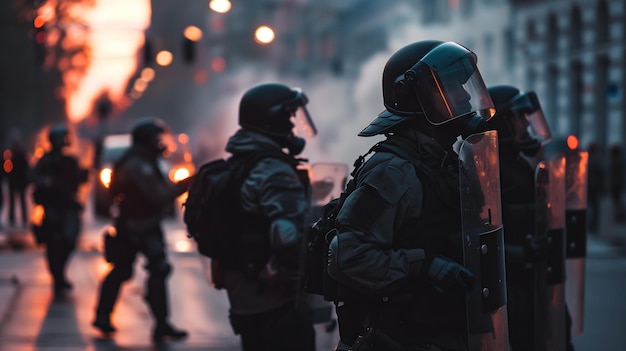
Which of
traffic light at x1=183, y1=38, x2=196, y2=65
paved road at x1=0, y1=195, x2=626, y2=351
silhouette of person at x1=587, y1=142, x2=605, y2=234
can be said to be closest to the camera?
paved road at x1=0, y1=195, x2=626, y2=351

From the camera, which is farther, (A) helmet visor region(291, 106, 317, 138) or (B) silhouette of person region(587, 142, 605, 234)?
(B) silhouette of person region(587, 142, 605, 234)

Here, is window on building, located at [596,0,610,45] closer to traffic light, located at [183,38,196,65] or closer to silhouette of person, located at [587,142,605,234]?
silhouette of person, located at [587,142,605,234]

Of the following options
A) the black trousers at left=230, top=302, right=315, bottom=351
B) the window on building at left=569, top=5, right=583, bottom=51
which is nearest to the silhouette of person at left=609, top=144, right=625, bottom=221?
the window on building at left=569, top=5, right=583, bottom=51

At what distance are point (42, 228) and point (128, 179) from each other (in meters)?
3.38

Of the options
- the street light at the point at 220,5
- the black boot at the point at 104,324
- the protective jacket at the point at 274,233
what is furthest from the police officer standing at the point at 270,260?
the street light at the point at 220,5

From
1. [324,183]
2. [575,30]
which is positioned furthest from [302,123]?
[575,30]

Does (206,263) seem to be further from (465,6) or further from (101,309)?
(465,6)

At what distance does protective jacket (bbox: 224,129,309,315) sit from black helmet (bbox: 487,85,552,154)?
1150 millimetres

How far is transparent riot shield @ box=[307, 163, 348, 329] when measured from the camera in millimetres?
5906

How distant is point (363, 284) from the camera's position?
3.98 m

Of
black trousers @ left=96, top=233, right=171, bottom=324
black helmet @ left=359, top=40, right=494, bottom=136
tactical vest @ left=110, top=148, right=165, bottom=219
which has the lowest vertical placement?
black trousers @ left=96, top=233, right=171, bottom=324

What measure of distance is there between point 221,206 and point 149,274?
11.4 ft

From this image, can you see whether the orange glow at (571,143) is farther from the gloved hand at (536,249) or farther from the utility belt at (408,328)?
the utility belt at (408,328)

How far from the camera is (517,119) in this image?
6.52m
